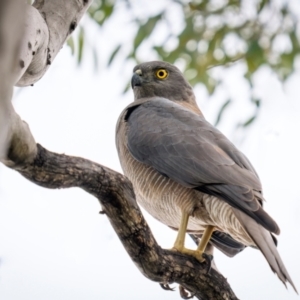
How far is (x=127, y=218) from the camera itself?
2432 mm

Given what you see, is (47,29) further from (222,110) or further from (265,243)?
(222,110)

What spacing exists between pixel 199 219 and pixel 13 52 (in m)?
3.06

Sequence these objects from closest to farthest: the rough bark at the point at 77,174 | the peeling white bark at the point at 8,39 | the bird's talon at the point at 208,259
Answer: the peeling white bark at the point at 8,39
the rough bark at the point at 77,174
the bird's talon at the point at 208,259

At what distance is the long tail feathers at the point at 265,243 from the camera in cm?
245

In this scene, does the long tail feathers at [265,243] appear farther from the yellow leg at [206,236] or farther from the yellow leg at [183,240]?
the yellow leg at [206,236]

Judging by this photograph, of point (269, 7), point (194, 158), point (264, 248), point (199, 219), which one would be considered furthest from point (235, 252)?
point (269, 7)

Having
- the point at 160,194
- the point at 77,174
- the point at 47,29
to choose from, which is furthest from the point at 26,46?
the point at 160,194

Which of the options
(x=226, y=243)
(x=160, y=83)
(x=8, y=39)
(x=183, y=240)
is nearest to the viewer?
(x=8, y=39)

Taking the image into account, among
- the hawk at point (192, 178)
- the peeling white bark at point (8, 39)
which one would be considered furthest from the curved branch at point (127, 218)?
the peeling white bark at point (8, 39)

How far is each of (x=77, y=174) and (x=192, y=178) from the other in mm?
1341

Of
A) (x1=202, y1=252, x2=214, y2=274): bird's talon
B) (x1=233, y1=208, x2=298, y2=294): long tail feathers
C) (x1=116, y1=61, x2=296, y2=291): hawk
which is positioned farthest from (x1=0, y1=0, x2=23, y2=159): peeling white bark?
(x1=202, y1=252, x2=214, y2=274): bird's talon

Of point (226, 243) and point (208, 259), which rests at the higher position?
point (226, 243)

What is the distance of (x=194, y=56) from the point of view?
17.9ft

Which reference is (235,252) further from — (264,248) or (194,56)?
(194,56)
